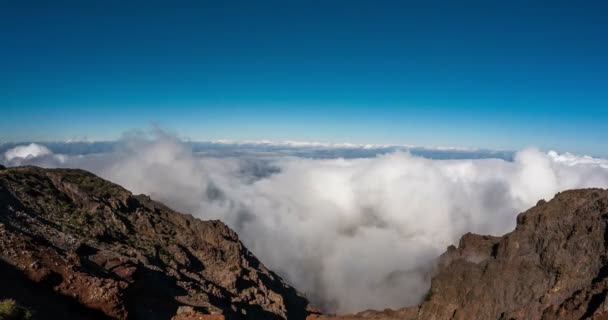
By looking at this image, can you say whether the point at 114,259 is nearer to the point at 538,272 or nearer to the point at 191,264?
the point at 191,264

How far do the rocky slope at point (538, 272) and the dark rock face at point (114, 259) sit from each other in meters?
25.9

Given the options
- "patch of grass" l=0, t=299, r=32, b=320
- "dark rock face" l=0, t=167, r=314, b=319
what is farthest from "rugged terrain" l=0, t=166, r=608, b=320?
"patch of grass" l=0, t=299, r=32, b=320

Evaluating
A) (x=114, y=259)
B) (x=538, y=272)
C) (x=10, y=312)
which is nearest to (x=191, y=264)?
(x=114, y=259)

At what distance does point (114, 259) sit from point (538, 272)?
67.7 meters

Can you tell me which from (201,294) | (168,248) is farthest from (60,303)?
(168,248)

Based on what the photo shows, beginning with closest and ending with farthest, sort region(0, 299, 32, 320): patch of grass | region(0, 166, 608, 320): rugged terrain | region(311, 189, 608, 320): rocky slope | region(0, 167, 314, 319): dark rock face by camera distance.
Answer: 1. region(0, 299, 32, 320): patch of grass
2. region(0, 167, 314, 319): dark rock face
3. region(0, 166, 608, 320): rugged terrain
4. region(311, 189, 608, 320): rocky slope

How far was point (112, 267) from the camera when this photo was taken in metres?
46.9

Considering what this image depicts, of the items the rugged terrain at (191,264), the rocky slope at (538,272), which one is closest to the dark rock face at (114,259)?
the rugged terrain at (191,264)

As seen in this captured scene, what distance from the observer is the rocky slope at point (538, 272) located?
55562 millimetres

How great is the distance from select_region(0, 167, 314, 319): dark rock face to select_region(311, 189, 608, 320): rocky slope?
25917 millimetres

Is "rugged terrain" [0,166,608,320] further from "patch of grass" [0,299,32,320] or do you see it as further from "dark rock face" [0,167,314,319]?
"patch of grass" [0,299,32,320]

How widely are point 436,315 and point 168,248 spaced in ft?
188

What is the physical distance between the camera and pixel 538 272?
222ft

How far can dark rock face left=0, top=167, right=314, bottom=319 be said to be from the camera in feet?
113
